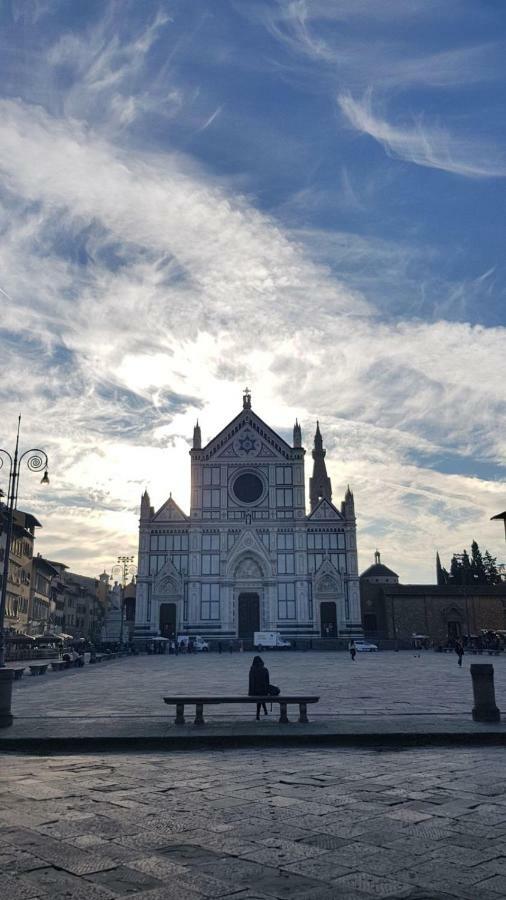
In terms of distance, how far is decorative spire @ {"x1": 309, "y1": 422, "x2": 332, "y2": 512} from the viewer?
250ft

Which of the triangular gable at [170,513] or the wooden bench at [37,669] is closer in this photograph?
the wooden bench at [37,669]

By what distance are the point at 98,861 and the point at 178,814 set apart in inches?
54.5

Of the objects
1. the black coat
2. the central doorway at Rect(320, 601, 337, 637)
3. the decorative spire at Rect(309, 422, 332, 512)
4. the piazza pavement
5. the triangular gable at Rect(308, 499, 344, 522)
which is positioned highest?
the decorative spire at Rect(309, 422, 332, 512)

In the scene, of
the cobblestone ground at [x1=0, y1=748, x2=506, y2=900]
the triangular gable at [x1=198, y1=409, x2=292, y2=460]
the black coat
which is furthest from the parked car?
the cobblestone ground at [x1=0, y1=748, x2=506, y2=900]

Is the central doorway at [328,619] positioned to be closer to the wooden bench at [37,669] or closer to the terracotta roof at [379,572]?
the terracotta roof at [379,572]

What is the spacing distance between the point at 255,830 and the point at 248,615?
54.9m

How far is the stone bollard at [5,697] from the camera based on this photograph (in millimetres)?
11646

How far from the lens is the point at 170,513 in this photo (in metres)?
62.1

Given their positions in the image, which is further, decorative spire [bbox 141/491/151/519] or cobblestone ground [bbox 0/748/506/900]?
decorative spire [bbox 141/491/151/519]

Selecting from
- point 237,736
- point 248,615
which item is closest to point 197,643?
point 248,615

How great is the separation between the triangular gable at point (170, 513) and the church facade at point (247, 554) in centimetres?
9

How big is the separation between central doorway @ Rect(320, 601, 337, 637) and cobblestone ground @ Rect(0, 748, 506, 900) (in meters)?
51.4

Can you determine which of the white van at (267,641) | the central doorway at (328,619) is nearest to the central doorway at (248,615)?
the white van at (267,641)

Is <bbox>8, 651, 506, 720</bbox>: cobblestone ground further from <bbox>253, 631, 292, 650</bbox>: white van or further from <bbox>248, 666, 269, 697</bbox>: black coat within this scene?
<bbox>253, 631, 292, 650</bbox>: white van
